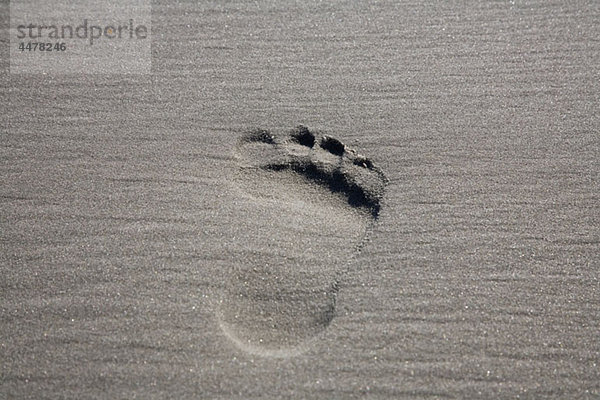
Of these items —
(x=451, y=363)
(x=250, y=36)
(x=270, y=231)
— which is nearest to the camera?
(x=451, y=363)

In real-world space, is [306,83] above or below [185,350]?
above

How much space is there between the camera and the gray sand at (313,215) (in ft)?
4.66

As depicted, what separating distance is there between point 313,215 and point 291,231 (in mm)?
78

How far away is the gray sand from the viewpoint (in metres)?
1.42

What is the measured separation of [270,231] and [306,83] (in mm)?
583

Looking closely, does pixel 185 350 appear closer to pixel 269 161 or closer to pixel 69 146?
pixel 269 161

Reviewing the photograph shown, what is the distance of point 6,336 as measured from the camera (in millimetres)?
1462

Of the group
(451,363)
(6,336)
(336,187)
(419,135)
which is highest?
(419,135)

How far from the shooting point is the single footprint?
1.47m

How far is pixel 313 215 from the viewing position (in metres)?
1.67

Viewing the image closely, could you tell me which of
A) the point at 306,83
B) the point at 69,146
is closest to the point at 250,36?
the point at 306,83

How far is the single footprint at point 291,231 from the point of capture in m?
1.47

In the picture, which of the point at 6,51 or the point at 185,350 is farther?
the point at 6,51

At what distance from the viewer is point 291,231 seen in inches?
64.6
